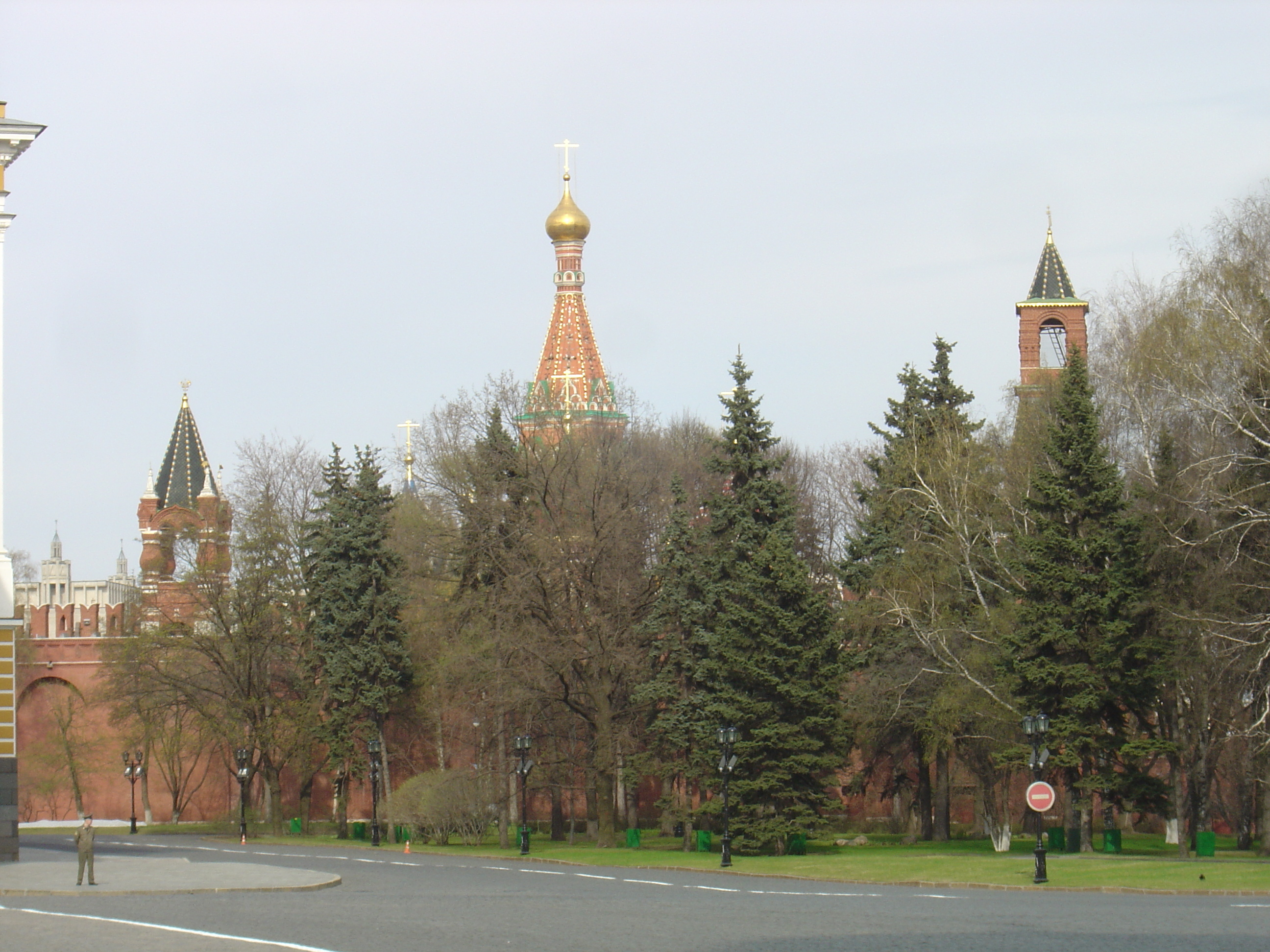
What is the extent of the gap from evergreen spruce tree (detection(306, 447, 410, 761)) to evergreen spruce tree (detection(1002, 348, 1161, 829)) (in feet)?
70.4

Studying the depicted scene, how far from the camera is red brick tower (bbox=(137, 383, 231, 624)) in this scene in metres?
54.1

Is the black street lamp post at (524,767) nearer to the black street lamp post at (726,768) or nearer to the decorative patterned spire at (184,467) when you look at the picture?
the black street lamp post at (726,768)

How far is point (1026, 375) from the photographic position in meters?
61.2

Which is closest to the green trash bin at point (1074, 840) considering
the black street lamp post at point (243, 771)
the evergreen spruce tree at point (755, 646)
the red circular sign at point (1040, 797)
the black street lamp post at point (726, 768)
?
the evergreen spruce tree at point (755, 646)

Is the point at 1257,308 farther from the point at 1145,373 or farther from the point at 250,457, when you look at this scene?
the point at 250,457

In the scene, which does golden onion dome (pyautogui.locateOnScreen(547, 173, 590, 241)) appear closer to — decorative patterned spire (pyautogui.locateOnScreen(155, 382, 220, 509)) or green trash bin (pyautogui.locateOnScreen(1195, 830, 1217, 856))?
decorative patterned spire (pyautogui.locateOnScreen(155, 382, 220, 509))

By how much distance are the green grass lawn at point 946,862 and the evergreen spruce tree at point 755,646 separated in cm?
165

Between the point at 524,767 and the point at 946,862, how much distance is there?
10.9 metres

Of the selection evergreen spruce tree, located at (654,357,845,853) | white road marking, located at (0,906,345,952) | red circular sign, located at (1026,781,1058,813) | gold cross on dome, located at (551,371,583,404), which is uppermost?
gold cross on dome, located at (551,371,583,404)

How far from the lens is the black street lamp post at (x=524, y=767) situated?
39.4 metres

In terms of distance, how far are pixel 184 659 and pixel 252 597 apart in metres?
3.14

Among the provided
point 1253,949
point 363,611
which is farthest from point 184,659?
point 1253,949

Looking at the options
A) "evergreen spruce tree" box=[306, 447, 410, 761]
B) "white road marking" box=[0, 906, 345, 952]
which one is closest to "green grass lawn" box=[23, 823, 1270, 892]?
"evergreen spruce tree" box=[306, 447, 410, 761]

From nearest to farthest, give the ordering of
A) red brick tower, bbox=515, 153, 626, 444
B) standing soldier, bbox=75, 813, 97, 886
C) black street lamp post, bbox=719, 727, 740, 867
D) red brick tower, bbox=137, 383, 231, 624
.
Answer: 1. standing soldier, bbox=75, 813, 97, 886
2. black street lamp post, bbox=719, 727, 740, 867
3. red brick tower, bbox=137, 383, 231, 624
4. red brick tower, bbox=515, 153, 626, 444
